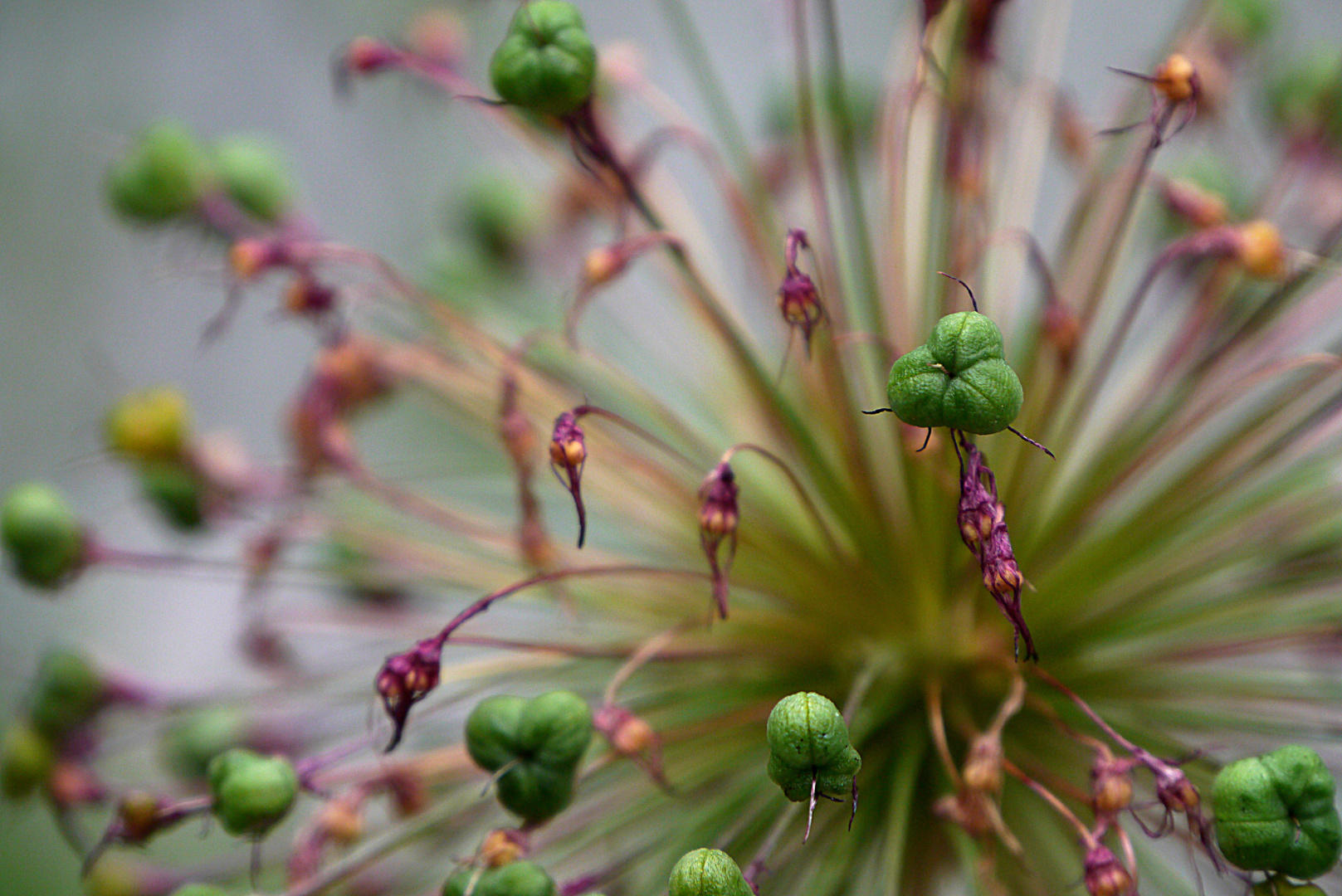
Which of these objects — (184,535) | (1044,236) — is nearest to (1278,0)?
(1044,236)

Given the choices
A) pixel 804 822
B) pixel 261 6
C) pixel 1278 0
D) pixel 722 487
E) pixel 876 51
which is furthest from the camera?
pixel 261 6

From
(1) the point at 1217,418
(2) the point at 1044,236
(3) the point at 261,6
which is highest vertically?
(3) the point at 261,6

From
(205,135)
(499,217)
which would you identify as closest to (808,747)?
(499,217)

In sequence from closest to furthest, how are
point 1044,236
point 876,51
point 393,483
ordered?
point 393,483 < point 1044,236 < point 876,51

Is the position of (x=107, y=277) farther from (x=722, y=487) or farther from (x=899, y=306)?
(x=722, y=487)

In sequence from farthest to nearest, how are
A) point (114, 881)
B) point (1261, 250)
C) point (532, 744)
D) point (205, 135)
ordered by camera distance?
point (205, 135) < point (114, 881) < point (1261, 250) < point (532, 744)

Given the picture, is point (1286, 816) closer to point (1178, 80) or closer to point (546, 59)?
point (1178, 80)

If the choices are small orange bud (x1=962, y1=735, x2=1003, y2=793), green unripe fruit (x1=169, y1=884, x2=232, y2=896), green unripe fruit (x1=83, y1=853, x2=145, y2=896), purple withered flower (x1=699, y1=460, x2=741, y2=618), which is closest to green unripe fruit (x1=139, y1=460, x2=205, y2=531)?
Answer: green unripe fruit (x1=83, y1=853, x2=145, y2=896)
